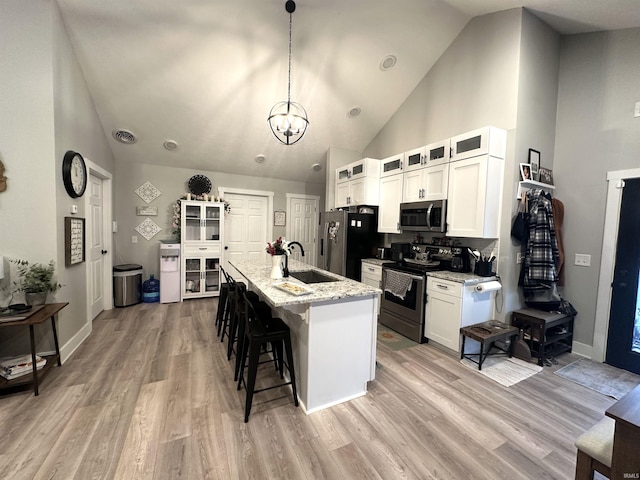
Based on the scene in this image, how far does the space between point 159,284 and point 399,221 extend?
4.19m

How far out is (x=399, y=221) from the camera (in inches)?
157

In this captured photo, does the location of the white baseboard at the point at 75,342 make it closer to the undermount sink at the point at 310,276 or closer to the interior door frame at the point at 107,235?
the interior door frame at the point at 107,235

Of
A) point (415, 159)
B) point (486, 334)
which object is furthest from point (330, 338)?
point (415, 159)

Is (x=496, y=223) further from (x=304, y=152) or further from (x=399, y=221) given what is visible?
(x=304, y=152)

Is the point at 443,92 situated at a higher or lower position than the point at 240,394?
higher

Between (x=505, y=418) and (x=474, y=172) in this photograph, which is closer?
(x=505, y=418)

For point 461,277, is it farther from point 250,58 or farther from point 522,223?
point 250,58

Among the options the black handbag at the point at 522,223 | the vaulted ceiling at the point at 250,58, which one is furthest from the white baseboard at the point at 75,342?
the black handbag at the point at 522,223

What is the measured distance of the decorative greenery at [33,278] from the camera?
95.2 inches

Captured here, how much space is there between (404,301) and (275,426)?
2139 millimetres

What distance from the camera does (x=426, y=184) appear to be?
3.58 meters

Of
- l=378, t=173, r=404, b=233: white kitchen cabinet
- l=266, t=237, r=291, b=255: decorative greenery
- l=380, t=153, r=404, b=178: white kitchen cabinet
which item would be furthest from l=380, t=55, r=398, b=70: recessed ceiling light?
l=266, t=237, r=291, b=255: decorative greenery

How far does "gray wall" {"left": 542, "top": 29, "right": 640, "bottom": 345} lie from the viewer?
2770 millimetres

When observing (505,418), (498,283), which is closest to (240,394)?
(505,418)
